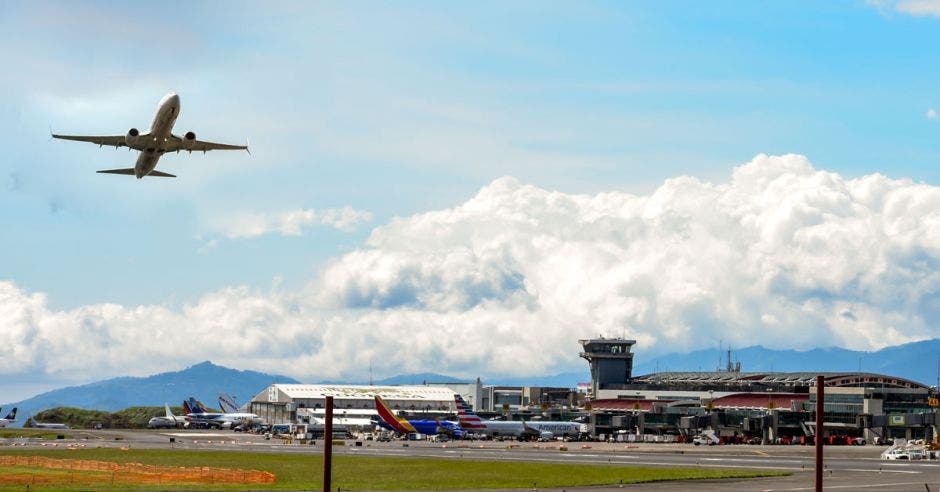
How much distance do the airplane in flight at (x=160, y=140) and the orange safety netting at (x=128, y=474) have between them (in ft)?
105

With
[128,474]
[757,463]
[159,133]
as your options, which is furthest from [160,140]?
[757,463]

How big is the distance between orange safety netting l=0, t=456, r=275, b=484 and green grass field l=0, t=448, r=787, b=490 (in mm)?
4426

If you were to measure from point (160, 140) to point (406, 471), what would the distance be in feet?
173

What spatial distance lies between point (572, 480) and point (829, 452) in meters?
88.7

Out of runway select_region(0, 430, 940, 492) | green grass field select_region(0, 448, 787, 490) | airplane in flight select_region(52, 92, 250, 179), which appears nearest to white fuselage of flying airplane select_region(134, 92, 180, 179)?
airplane in flight select_region(52, 92, 250, 179)

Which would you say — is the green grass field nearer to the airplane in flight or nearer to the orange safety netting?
the orange safety netting

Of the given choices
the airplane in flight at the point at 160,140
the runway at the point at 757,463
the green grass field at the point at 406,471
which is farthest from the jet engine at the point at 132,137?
the runway at the point at 757,463

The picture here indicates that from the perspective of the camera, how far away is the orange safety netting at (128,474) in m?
117

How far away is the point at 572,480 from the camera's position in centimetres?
12119

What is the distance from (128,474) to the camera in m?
128

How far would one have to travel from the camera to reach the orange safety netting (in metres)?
117

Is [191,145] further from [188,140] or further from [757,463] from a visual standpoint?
[757,463]

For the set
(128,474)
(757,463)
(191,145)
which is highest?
(191,145)

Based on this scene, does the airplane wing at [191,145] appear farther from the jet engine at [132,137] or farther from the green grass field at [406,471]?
the green grass field at [406,471]
